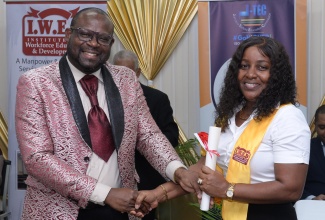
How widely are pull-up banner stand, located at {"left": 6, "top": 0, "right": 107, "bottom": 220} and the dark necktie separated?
2.50 metres

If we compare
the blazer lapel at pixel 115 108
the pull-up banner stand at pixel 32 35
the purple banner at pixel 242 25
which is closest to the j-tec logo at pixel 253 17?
the purple banner at pixel 242 25

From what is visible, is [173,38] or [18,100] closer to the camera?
[18,100]

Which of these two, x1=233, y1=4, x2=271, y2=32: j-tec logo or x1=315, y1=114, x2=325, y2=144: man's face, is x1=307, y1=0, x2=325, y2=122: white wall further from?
x1=315, y1=114, x2=325, y2=144: man's face

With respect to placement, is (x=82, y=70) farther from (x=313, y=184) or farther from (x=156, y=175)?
(x=313, y=184)

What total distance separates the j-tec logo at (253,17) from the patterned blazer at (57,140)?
274 cm

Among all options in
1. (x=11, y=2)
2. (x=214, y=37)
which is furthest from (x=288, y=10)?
(x=11, y=2)

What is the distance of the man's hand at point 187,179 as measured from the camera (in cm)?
250

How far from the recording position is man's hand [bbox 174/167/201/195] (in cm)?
250

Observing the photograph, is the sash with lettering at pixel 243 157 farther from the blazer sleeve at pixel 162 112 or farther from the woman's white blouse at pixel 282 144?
the blazer sleeve at pixel 162 112

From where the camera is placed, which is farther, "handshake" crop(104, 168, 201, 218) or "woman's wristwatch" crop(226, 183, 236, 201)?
"handshake" crop(104, 168, 201, 218)

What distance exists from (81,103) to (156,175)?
1791 millimetres

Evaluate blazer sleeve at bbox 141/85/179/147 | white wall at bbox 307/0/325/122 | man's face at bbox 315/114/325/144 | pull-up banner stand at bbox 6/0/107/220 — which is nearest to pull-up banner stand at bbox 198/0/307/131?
man's face at bbox 315/114/325/144

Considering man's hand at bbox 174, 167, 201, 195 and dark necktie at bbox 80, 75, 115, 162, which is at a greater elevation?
→ dark necktie at bbox 80, 75, 115, 162

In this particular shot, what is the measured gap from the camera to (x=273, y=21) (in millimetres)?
4945
